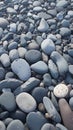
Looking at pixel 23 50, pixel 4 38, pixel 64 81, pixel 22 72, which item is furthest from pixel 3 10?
pixel 64 81

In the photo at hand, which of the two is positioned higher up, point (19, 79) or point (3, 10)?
point (3, 10)

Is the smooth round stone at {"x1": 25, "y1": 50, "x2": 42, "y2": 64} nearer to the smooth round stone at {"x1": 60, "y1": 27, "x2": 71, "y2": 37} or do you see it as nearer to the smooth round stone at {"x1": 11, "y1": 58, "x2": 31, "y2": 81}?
the smooth round stone at {"x1": 11, "y1": 58, "x2": 31, "y2": 81}

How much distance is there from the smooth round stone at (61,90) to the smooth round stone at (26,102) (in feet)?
0.44

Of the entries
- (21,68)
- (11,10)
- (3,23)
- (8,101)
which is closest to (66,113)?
(8,101)

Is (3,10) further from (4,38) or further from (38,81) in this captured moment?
(38,81)

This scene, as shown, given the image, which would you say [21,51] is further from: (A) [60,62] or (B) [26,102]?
(B) [26,102]

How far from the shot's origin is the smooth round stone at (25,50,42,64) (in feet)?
5.93

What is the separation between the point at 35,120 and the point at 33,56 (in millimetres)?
500

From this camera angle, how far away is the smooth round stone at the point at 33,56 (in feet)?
5.93

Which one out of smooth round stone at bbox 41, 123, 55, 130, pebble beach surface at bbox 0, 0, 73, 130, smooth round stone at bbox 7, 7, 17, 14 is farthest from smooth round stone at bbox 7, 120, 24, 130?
smooth round stone at bbox 7, 7, 17, 14

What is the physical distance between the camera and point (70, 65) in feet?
5.70

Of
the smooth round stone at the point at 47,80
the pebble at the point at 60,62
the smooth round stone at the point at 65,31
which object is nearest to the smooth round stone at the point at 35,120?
the smooth round stone at the point at 47,80

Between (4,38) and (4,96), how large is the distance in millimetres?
587

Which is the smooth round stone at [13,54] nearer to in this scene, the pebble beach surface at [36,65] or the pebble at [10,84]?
the pebble beach surface at [36,65]
